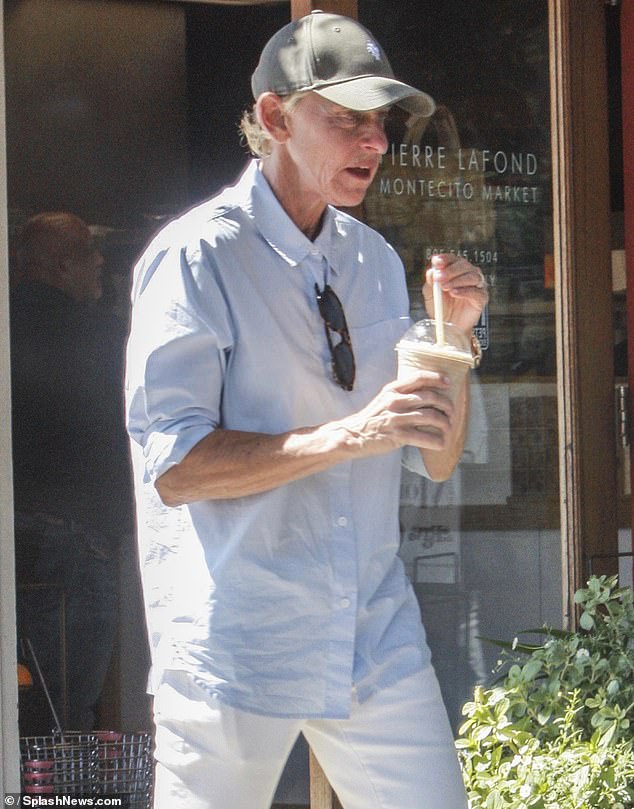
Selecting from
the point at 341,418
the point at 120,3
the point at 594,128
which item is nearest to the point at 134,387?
the point at 341,418

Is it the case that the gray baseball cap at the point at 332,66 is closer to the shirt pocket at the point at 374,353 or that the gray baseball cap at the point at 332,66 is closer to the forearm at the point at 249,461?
the shirt pocket at the point at 374,353

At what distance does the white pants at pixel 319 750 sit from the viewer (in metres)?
2.04

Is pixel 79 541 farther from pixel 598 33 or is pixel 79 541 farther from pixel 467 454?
pixel 598 33

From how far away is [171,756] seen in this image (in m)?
2.06

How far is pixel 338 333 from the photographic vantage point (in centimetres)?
219

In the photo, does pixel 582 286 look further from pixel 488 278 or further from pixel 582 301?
pixel 488 278

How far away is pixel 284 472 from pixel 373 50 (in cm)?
71

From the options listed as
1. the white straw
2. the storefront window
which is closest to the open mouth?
the white straw

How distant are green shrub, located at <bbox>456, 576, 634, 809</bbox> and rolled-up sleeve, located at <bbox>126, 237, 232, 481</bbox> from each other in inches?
55.5

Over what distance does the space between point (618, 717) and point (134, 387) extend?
1581mm

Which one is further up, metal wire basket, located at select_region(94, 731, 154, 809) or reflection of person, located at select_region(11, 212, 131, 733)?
reflection of person, located at select_region(11, 212, 131, 733)

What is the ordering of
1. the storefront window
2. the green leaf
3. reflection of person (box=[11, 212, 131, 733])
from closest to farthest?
the green leaf → the storefront window → reflection of person (box=[11, 212, 131, 733])

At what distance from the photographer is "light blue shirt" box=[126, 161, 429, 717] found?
2.04 meters

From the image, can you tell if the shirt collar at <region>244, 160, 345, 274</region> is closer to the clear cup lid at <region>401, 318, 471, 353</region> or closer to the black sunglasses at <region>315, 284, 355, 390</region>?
the black sunglasses at <region>315, 284, 355, 390</region>
